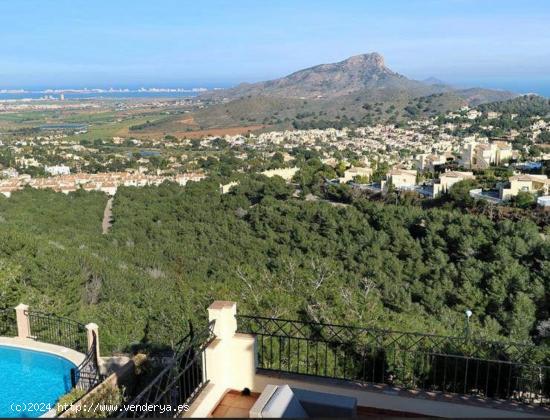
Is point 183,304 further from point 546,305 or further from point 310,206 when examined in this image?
point 310,206

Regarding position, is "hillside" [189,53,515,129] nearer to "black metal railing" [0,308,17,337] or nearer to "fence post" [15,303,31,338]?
"black metal railing" [0,308,17,337]

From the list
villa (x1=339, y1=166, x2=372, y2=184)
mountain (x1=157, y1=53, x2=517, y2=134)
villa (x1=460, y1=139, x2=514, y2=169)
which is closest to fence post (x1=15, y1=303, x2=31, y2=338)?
villa (x1=339, y1=166, x2=372, y2=184)

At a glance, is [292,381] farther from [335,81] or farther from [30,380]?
[335,81]

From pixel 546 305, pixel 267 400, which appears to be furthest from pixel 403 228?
pixel 267 400

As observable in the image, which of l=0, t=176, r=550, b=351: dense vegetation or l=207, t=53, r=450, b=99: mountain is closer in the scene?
l=0, t=176, r=550, b=351: dense vegetation

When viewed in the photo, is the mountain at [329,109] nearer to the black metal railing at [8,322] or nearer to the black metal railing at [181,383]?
the black metal railing at [8,322]

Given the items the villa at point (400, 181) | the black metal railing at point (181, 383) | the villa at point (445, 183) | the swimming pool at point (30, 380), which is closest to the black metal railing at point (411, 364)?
the black metal railing at point (181, 383)
